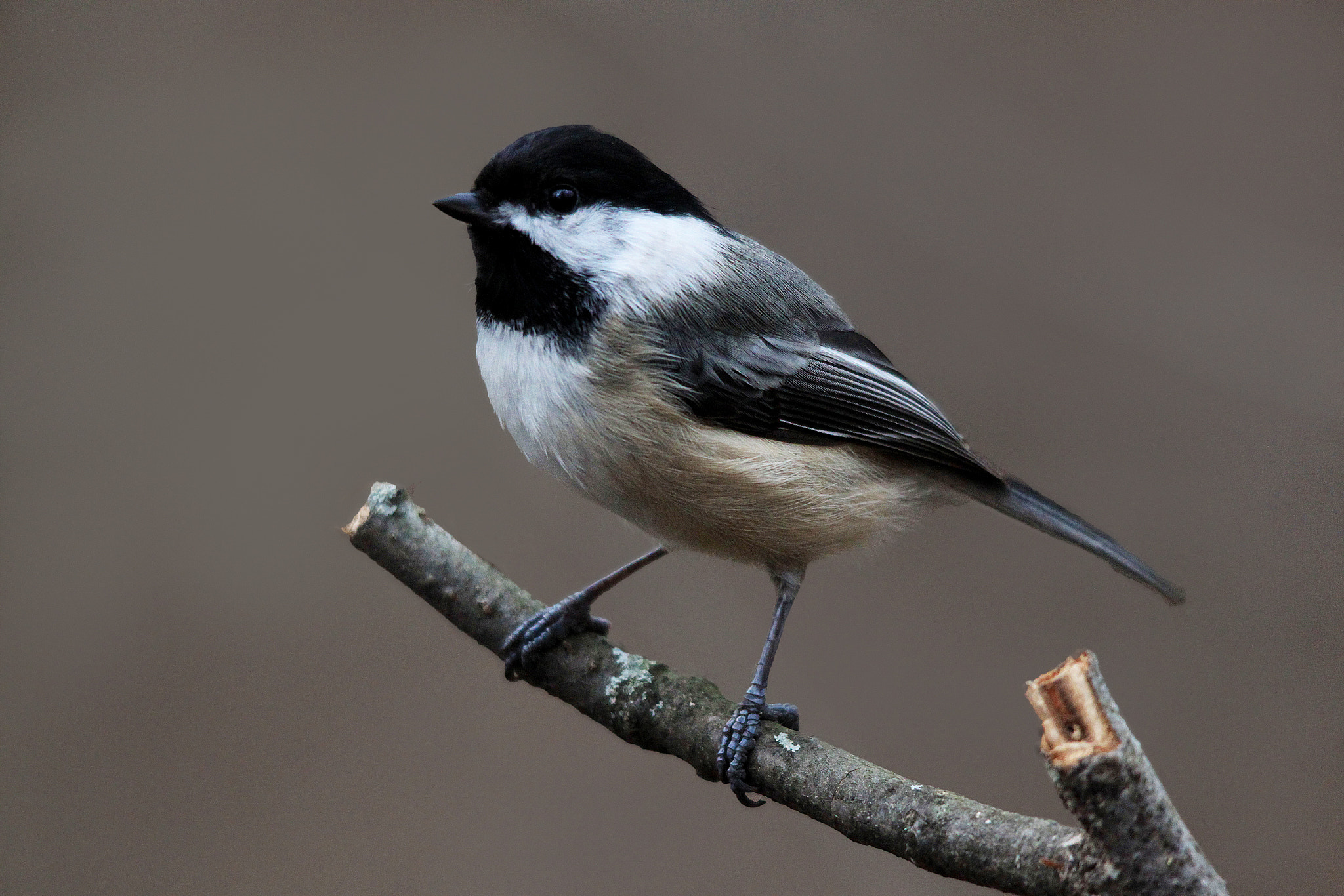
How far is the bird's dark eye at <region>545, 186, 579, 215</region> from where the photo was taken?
176cm

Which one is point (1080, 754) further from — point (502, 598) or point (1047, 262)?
point (1047, 262)

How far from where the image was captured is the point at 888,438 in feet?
6.38

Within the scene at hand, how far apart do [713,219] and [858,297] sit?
1.27 meters

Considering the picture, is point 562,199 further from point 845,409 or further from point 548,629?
point 548,629

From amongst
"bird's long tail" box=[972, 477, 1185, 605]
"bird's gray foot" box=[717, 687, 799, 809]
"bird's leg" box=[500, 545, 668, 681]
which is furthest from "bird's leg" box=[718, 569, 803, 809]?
"bird's long tail" box=[972, 477, 1185, 605]

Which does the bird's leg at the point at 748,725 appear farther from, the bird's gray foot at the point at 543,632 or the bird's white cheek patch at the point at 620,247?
the bird's white cheek patch at the point at 620,247

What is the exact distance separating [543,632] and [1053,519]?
105 centimetres

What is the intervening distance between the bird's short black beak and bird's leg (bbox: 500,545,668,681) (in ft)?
2.27

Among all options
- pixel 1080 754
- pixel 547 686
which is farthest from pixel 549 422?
pixel 1080 754

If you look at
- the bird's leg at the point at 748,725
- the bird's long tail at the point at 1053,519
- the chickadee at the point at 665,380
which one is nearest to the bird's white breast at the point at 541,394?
the chickadee at the point at 665,380

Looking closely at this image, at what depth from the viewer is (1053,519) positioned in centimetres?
210

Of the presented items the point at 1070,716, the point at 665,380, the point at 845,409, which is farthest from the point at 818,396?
the point at 1070,716

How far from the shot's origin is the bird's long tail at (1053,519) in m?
2.04

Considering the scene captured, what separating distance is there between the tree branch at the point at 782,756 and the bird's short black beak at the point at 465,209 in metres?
0.50
